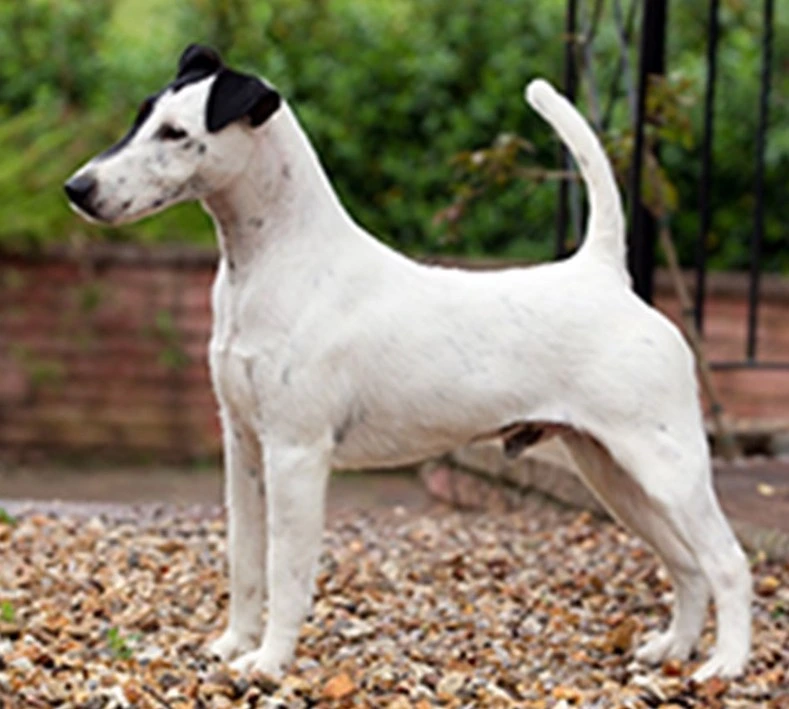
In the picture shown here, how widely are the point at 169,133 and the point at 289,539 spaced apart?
2.77ft

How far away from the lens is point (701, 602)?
3.84m

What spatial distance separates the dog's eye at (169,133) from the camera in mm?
3340

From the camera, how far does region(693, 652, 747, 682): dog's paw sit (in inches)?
141

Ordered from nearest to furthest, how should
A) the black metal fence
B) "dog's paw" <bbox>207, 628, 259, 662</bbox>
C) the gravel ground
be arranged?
the gravel ground → "dog's paw" <bbox>207, 628, 259, 662</bbox> → the black metal fence

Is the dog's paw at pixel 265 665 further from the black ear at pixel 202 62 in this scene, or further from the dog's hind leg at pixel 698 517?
the black ear at pixel 202 62

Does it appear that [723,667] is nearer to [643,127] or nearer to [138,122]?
[138,122]

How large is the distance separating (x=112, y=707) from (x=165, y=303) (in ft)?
17.5

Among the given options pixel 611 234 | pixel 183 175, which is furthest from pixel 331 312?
pixel 611 234

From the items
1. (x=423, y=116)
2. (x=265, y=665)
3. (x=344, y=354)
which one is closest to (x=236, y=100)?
(x=344, y=354)

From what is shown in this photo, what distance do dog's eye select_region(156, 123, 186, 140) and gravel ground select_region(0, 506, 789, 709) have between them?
3.45ft

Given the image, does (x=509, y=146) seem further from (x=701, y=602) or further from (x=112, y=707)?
(x=112, y=707)

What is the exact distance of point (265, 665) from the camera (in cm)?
347

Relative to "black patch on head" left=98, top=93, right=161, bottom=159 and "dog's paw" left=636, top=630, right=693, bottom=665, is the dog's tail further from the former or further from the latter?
"black patch on head" left=98, top=93, right=161, bottom=159

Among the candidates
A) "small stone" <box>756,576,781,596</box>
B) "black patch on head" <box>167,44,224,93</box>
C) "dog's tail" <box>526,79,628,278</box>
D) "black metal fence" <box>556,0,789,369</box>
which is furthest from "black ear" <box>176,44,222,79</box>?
"black metal fence" <box>556,0,789,369</box>
